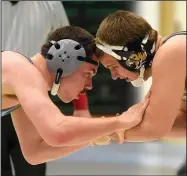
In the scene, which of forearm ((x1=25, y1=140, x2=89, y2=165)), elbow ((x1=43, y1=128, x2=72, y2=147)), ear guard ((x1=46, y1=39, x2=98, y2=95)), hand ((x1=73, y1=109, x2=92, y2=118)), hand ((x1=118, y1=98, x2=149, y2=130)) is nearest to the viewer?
elbow ((x1=43, y1=128, x2=72, y2=147))

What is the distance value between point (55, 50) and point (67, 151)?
0.38m

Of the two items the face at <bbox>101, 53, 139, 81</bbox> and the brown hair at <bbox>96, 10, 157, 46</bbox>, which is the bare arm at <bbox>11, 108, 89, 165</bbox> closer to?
the face at <bbox>101, 53, 139, 81</bbox>

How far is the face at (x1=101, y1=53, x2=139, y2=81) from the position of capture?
2.10m

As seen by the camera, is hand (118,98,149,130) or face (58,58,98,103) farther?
face (58,58,98,103)

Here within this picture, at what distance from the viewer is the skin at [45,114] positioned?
74.0 inches

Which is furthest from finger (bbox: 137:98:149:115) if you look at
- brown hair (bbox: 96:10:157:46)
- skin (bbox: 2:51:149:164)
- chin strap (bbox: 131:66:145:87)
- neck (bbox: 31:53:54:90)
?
neck (bbox: 31:53:54:90)

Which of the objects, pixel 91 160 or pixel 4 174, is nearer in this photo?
pixel 4 174

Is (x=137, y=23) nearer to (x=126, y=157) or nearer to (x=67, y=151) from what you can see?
(x=67, y=151)

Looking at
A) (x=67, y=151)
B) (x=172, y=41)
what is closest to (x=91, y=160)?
(x=67, y=151)

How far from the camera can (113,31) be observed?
2.03 metres

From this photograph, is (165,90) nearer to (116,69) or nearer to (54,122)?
(116,69)

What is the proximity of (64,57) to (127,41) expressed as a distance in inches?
8.9

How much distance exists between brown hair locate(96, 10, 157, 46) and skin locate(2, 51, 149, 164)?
6.0 inches

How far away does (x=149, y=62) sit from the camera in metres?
2.08
